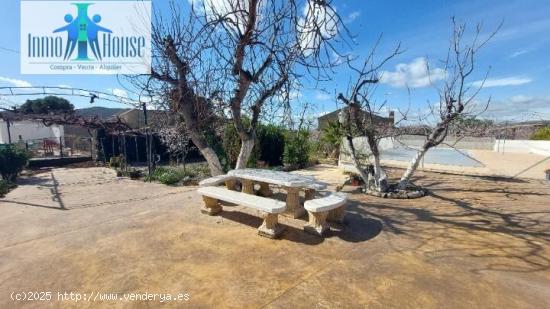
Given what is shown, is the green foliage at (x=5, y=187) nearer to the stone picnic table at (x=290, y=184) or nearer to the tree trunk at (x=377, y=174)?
the stone picnic table at (x=290, y=184)

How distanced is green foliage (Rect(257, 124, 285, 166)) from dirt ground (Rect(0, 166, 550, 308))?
6676 millimetres

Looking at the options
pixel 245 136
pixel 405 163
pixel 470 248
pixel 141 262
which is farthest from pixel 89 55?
pixel 405 163

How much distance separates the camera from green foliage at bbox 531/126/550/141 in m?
18.8

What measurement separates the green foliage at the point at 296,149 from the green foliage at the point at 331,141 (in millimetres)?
1349

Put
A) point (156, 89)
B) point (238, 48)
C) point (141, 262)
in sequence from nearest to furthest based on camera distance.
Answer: point (141, 262) → point (238, 48) → point (156, 89)

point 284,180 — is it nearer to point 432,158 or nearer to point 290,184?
point 290,184

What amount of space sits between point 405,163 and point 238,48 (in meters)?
8.95

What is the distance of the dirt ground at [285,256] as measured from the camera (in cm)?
242

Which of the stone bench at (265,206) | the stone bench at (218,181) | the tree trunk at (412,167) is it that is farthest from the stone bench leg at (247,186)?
the tree trunk at (412,167)

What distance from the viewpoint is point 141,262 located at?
3.06 m

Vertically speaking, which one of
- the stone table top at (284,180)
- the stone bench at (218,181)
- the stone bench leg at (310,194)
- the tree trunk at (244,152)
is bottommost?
the stone bench leg at (310,194)

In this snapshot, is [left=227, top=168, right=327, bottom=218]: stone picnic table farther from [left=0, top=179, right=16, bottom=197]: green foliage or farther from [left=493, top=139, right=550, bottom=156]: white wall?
[left=493, top=139, right=550, bottom=156]: white wall

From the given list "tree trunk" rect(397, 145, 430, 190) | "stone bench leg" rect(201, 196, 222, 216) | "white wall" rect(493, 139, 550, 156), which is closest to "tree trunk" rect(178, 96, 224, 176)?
"stone bench leg" rect(201, 196, 222, 216)

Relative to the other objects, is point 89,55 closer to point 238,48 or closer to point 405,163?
point 238,48
